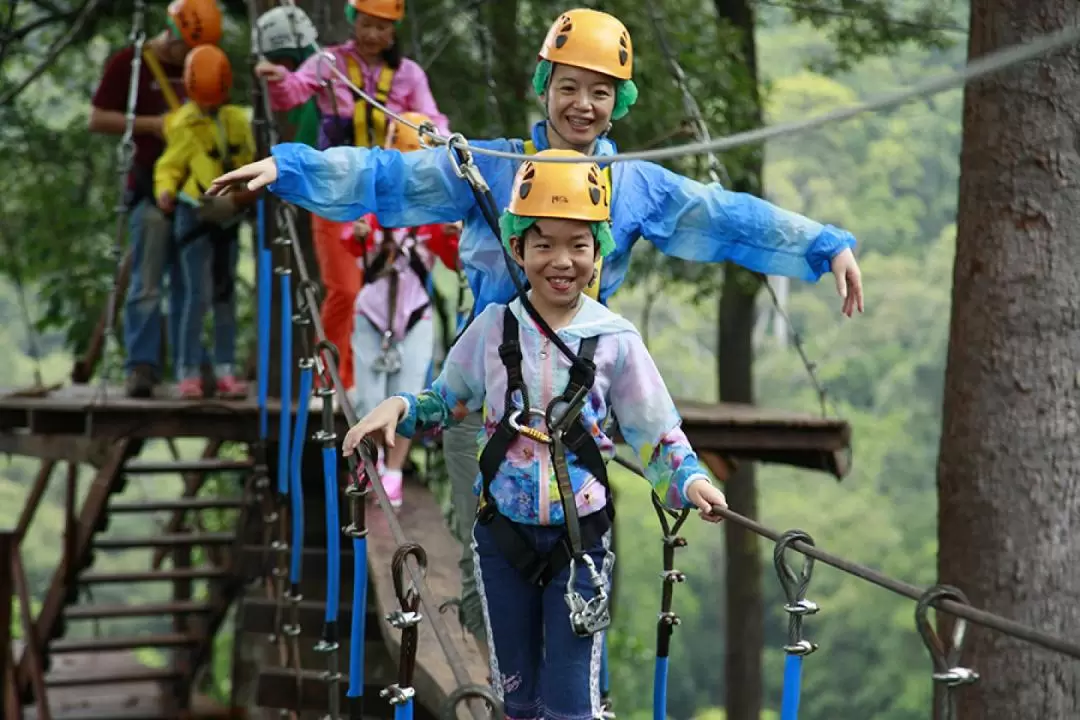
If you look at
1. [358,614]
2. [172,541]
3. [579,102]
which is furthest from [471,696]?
[172,541]

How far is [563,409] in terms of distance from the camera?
3355 millimetres

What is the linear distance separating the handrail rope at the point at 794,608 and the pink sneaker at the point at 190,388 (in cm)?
498

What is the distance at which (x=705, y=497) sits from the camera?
3.21 meters

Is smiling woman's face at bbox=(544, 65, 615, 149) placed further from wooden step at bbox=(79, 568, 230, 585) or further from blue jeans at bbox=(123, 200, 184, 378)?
wooden step at bbox=(79, 568, 230, 585)

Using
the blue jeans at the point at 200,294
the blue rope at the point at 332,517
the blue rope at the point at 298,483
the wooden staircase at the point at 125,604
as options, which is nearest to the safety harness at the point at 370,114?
the blue rope at the point at 298,483

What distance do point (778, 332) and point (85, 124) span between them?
139ft

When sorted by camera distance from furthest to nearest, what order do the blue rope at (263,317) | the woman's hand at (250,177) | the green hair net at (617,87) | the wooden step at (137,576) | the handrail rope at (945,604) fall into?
the wooden step at (137,576) < the blue rope at (263,317) < the green hair net at (617,87) < the woman's hand at (250,177) < the handrail rope at (945,604)

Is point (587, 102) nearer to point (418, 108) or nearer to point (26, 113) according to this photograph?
point (418, 108)

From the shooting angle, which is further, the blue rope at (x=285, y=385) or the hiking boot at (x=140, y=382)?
the hiking boot at (x=140, y=382)

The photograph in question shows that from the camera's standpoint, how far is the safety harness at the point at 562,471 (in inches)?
131

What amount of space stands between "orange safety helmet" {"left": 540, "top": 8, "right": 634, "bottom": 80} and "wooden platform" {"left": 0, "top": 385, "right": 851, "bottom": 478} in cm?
333

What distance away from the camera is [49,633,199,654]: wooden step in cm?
962

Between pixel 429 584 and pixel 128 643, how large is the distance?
189 inches

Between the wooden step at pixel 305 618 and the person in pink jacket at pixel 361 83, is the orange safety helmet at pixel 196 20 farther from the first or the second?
the wooden step at pixel 305 618
